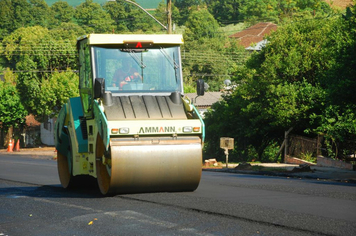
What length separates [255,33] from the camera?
12006 cm

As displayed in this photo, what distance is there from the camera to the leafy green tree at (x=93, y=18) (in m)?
126

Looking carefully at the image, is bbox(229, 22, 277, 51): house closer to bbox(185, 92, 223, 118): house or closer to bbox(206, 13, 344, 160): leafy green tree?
bbox(185, 92, 223, 118): house

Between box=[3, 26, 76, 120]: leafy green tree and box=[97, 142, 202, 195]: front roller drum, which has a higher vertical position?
box=[3, 26, 76, 120]: leafy green tree

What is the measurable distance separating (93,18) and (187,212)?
13199cm

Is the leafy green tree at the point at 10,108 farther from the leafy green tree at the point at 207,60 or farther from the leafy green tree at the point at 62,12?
the leafy green tree at the point at 62,12

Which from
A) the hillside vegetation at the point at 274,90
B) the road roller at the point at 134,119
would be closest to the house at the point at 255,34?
the hillside vegetation at the point at 274,90

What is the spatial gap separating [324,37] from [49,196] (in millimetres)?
26469

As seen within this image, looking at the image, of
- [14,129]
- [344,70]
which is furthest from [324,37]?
[14,129]

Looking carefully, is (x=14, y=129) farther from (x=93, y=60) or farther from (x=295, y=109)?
(x=93, y=60)

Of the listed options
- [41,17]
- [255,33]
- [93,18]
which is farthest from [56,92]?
[41,17]

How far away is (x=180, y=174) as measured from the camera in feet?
40.0

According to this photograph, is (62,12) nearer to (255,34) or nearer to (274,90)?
(255,34)

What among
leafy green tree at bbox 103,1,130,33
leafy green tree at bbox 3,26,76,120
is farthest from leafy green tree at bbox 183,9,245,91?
leafy green tree at bbox 3,26,76,120

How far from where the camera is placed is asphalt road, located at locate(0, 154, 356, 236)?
8789mm
